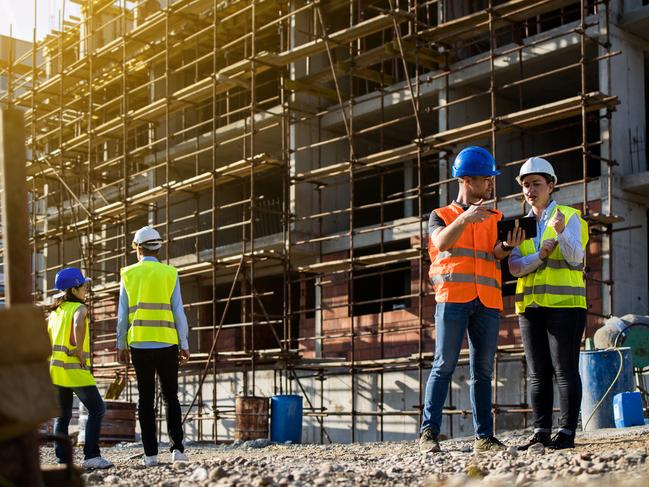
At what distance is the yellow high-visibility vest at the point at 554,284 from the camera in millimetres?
6496

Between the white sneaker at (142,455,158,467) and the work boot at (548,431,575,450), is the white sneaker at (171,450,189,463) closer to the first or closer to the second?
the white sneaker at (142,455,158,467)

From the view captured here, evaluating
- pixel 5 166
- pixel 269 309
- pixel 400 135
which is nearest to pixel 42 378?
pixel 5 166

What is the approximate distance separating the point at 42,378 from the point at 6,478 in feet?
1.24

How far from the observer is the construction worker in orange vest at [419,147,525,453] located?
659 centimetres

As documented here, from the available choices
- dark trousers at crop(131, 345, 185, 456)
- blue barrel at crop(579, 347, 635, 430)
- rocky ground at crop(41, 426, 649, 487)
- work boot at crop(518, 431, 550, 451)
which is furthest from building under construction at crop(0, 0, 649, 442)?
rocky ground at crop(41, 426, 649, 487)

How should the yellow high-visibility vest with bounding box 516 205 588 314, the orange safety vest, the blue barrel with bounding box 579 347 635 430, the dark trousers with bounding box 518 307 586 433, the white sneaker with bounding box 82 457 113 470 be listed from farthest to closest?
the blue barrel with bounding box 579 347 635 430 → the white sneaker with bounding box 82 457 113 470 → the orange safety vest → the yellow high-visibility vest with bounding box 516 205 588 314 → the dark trousers with bounding box 518 307 586 433

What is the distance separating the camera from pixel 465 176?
6.72 metres

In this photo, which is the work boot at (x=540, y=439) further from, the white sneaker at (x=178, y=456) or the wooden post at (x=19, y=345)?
the wooden post at (x=19, y=345)

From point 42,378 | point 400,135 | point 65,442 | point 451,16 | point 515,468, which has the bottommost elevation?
point 515,468

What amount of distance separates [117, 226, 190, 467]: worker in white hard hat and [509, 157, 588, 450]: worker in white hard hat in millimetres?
2621

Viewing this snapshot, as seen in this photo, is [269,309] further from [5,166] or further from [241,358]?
[5,166]

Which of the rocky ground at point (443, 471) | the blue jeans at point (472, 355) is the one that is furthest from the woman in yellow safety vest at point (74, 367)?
the blue jeans at point (472, 355)

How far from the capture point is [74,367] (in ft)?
26.1

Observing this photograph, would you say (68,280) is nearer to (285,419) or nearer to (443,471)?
(443,471)
